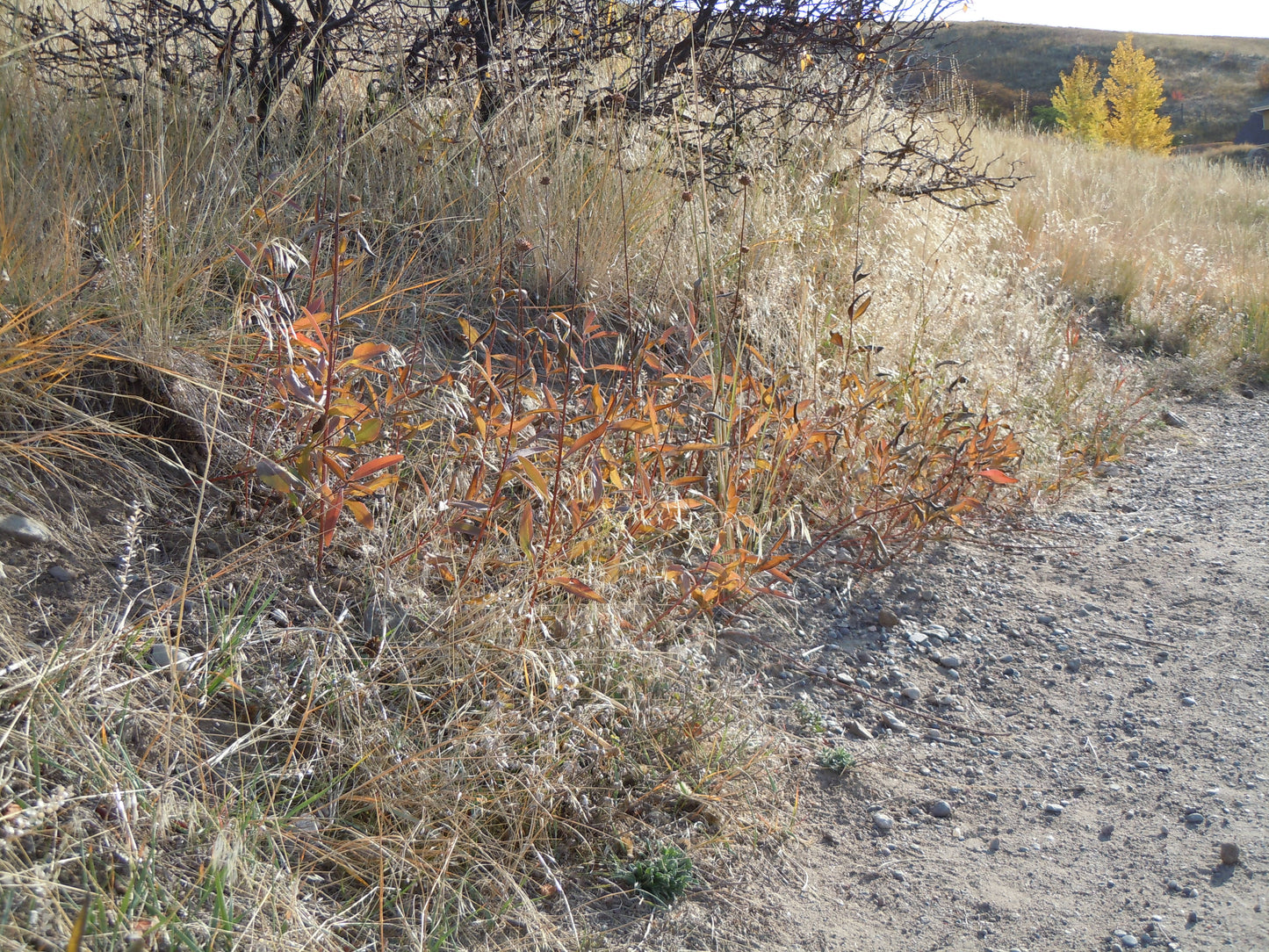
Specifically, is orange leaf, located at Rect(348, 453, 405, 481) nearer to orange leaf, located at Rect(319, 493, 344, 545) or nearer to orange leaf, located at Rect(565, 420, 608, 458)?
orange leaf, located at Rect(319, 493, 344, 545)

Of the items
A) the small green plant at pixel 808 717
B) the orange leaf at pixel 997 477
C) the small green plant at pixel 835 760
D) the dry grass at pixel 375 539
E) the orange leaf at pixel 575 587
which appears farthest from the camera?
the orange leaf at pixel 997 477

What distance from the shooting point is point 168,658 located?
1654mm

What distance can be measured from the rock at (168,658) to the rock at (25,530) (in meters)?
0.39

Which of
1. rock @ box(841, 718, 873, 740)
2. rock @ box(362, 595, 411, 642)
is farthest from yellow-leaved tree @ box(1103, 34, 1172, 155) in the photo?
rock @ box(362, 595, 411, 642)

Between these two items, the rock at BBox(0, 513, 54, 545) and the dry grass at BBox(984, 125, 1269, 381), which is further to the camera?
the dry grass at BBox(984, 125, 1269, 381)

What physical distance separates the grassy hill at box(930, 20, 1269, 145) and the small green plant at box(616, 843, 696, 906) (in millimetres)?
43748

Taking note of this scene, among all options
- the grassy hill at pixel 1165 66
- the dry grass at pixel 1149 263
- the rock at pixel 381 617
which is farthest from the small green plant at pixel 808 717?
the grassy hill at pixel 1165 66

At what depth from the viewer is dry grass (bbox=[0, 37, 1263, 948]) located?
4.80ft

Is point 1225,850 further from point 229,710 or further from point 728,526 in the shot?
point 229,710

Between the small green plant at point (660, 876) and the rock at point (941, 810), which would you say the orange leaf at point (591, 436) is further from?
the rock at point (941, 810)

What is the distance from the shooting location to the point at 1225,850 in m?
1.87

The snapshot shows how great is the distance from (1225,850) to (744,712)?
1.09 metres

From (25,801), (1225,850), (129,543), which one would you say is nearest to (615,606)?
(129,543)

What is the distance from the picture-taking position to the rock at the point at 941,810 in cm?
202
